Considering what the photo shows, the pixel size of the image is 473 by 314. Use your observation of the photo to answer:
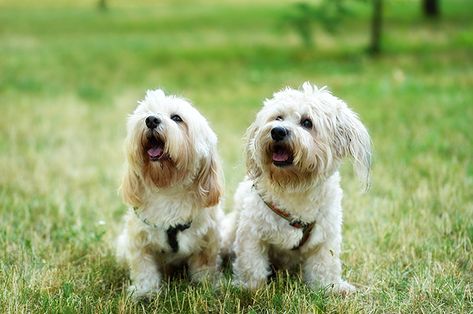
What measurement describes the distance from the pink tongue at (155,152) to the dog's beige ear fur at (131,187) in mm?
228

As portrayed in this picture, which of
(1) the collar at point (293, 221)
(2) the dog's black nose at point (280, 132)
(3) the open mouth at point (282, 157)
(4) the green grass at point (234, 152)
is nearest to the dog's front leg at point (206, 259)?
(4) the green grass at point (234, 152)

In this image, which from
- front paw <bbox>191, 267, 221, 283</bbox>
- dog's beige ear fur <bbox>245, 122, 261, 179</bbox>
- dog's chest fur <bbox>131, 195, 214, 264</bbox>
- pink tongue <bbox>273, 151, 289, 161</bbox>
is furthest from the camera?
front paw <bbox>191, 267, 221, 283</bbox>

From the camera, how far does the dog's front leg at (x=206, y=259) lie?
15.8 ft

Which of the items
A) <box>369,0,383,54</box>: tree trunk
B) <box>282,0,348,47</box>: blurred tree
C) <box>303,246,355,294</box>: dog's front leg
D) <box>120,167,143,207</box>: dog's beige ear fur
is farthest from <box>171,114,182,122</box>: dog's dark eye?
<box>369,0,383,54</box>: tree trunk

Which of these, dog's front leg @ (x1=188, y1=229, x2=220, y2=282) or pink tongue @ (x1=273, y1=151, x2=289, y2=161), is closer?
pink tongue @ (x1=273, y1=151, x2=289, y2=161)

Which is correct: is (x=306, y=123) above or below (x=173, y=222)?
above

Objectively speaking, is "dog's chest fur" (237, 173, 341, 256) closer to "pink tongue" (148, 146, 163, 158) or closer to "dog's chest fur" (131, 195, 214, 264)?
"dog's chest fur" (131, 195, 214, 264)

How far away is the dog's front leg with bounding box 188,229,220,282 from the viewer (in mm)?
4828

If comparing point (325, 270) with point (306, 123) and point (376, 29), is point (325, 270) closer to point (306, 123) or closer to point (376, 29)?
point (306, 123)

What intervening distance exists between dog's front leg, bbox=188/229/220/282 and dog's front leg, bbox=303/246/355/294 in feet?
2.49

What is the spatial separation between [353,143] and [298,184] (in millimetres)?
499

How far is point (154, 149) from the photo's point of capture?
448cm

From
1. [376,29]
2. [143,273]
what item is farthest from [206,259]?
[376,29]

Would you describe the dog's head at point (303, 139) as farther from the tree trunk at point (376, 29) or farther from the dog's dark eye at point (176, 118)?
the tree trunk at point (376, 29)
